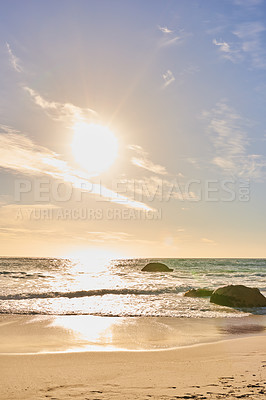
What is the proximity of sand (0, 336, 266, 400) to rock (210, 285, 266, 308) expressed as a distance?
10077 mm

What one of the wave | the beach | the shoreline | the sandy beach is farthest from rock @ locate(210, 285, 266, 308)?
the sandy beach

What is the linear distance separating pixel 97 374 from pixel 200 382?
6.43ft

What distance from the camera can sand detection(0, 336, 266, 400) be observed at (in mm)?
5258

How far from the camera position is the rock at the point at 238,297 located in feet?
60.0

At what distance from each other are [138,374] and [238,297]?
1352 centimetres

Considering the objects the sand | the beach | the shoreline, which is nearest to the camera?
the sand

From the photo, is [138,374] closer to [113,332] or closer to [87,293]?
[113,332]

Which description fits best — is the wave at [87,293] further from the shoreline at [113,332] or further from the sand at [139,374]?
the sand at [139,374]

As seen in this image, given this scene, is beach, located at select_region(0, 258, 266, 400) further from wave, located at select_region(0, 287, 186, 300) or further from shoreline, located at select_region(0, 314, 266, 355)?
wave, located at select_region(0, 287, 186, 300)

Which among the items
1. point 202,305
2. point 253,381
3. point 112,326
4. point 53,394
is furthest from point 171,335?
point 202,305

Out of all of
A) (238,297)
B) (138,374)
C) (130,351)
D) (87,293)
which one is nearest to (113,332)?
(130,351)

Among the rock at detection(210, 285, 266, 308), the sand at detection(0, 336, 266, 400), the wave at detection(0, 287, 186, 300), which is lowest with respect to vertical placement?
the wave at detection(0, 287, 186, 300)

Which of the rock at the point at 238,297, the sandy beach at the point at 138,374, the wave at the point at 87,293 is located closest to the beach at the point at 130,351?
the sandy beach at the point at 138,374

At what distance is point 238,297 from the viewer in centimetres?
1852
